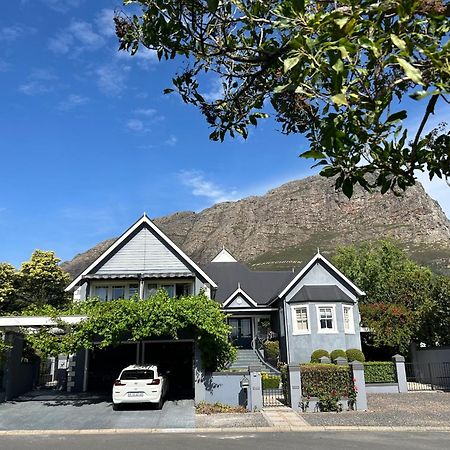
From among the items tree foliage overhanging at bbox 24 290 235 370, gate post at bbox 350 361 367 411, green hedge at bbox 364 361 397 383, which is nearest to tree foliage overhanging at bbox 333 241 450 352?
green hedge at bbox 364 361 397 383

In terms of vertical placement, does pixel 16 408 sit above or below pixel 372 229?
below

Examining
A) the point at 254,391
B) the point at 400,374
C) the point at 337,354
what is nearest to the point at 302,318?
the point at 337,354

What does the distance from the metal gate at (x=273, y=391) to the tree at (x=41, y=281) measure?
2741 centimetres

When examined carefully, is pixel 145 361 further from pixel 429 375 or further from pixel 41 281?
pixel 41 281

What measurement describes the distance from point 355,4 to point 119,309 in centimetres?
1821

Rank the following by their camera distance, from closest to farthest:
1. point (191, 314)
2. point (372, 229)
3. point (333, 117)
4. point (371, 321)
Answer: point (333, 117) → point (191, 314) → point (371, 321) → point (372, 229)

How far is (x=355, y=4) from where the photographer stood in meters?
2.91

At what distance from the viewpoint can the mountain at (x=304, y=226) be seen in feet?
431

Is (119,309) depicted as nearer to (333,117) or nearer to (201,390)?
(201,390)

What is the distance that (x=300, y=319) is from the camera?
28.1 metres

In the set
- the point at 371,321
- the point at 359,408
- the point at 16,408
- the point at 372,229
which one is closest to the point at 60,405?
the point at 16,408

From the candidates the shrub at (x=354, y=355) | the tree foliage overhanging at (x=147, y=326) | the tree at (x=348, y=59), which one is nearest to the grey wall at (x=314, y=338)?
the shrub at (x=354, y=355)

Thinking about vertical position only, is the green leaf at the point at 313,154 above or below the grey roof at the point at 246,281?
below

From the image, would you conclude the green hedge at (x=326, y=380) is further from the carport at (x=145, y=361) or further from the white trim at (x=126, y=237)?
the white trim at (x=126, y=237)
